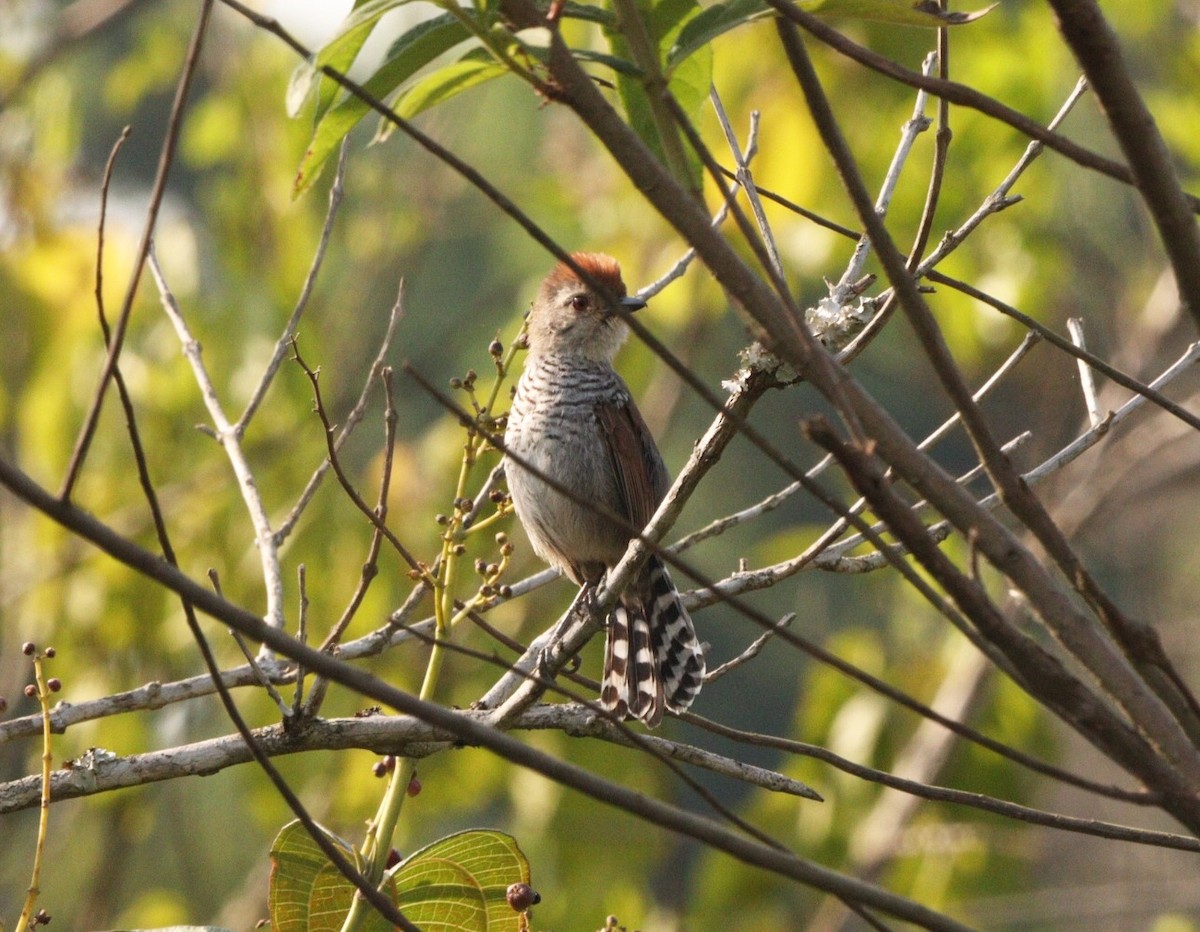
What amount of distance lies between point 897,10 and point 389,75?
551mm

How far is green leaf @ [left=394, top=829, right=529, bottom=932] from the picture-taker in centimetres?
216

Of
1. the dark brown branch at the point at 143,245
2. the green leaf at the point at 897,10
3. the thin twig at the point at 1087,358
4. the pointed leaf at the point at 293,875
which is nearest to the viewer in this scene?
the dark brown branch at the point at 143,245

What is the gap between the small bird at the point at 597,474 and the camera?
14.0ft

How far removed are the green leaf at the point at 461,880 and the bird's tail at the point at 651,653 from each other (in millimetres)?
1738

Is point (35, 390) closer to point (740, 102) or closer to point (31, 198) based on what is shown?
point (31, 198)

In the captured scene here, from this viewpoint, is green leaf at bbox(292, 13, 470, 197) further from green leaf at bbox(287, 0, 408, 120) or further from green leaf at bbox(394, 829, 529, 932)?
green leaf at bbox(394, 829, 529, 932)

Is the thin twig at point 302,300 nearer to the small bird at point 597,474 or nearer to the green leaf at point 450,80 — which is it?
the green leaf at point 450,80

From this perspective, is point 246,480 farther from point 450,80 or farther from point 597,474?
point 597,474

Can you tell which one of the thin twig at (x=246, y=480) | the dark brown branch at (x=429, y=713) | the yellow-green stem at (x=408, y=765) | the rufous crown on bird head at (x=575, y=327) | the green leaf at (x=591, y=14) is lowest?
the dark brown branch at (x=429, y=713)

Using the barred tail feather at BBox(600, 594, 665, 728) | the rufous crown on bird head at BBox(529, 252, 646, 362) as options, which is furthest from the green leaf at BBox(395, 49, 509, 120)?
the rufous crown on bird head at BBox(529, 252, 646, 362)

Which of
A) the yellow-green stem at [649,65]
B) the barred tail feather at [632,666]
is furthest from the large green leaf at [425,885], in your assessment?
the barred tail feather at [632,666]

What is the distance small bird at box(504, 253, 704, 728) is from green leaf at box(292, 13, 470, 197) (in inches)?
106

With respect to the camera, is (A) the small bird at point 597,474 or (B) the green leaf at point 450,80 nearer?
(B) the green leaf at point 450,80

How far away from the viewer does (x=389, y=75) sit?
5.08ft
